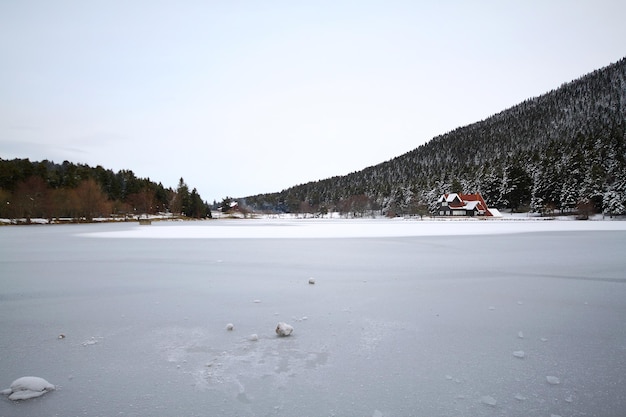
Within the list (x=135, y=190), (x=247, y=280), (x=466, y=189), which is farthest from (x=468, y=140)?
(x=247, y=280)

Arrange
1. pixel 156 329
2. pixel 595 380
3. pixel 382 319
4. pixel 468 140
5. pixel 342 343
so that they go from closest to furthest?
1. pixel 595 380
2. pixel 342 343
3. pixel 156 329
4. pixel 382 319
5. pixel 468 140

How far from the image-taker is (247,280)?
8297 millimetres

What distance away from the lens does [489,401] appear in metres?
2.86

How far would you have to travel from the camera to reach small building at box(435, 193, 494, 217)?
247 ft

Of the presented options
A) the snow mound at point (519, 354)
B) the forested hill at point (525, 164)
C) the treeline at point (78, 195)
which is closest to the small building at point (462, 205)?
the forested hill at point (525, 164)

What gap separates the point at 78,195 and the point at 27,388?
70581 mm

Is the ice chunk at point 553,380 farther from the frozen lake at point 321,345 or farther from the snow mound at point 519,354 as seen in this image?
the snow mound at point 519,354

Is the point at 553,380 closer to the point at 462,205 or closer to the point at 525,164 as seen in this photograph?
the point at 462,205

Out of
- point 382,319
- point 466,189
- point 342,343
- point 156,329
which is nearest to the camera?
point 342,343

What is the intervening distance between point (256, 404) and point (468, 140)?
569 feet

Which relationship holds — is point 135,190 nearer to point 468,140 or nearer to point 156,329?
point 156,329

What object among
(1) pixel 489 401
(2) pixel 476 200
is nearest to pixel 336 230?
(1) pixel 489 401

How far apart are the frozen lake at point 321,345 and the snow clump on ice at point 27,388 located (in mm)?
76

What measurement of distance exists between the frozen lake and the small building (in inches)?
2830
